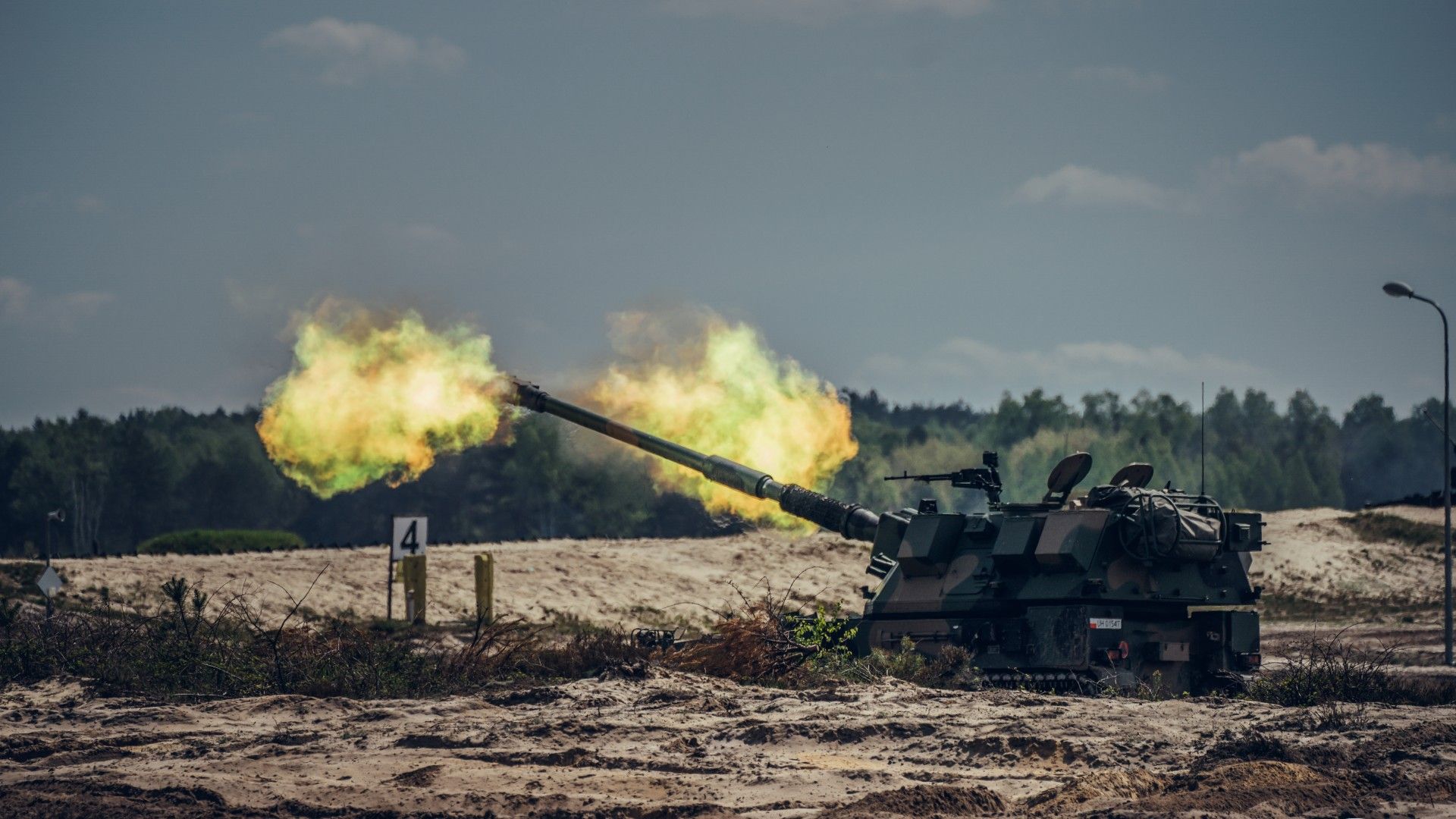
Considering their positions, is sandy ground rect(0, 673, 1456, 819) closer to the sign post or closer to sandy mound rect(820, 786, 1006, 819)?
sandy mound rect(820, 786, 1006, 819)

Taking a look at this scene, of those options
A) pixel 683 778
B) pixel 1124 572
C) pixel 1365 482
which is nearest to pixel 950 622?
pixel 1124 572

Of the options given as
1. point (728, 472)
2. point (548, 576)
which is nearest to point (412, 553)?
point (728, 472)

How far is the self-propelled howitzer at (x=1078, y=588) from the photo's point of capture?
1869 cm

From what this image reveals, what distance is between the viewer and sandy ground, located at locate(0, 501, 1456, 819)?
40.4 ft

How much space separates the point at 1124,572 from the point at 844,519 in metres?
4.39

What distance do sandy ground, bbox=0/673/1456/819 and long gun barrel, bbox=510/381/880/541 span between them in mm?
4739

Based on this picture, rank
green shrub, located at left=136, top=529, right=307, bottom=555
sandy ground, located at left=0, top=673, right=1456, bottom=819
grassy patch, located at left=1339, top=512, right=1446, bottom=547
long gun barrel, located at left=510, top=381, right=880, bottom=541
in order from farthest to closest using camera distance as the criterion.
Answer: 1. green shrub, located at left=136, top=529, right=307, bottom=555
2. grassy patch, located at left=1339, top=512, right=1446, bottom=547
3. long gun barrel, located at left=510, top=381, right=880, bottom=541
4. sandy ground, located at left=0, top=673, right=1456, bottom=819

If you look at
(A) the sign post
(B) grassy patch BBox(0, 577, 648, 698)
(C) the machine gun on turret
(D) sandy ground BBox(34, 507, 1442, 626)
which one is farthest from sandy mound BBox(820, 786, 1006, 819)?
(D) sandy ground BBox(34, 507, 1442, 626)

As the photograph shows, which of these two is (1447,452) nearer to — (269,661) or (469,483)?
(269,661)

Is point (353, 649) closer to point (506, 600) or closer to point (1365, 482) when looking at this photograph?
point (506, 600)

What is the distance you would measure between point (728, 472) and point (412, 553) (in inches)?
352

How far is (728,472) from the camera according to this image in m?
23.2

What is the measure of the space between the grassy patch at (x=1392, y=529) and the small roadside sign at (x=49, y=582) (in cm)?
4039

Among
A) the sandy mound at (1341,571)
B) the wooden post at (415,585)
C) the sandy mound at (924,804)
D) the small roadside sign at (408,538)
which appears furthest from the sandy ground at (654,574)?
the sandy mound at (924,804)
